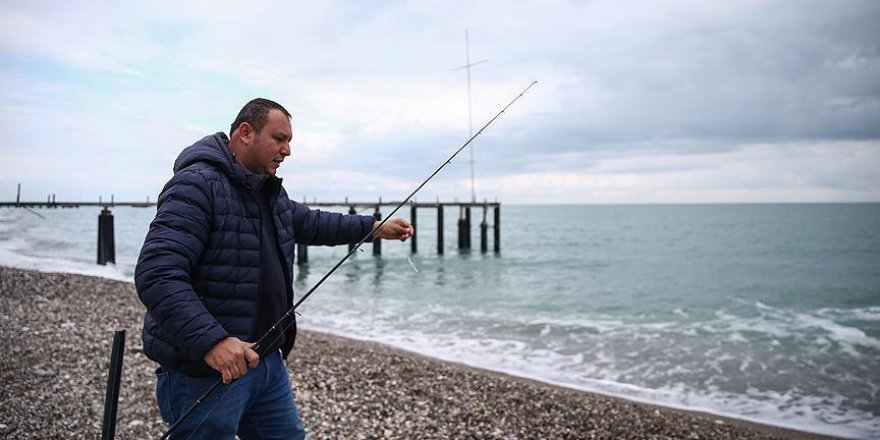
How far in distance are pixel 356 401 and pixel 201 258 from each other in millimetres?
4761

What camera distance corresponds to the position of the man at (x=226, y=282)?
2172 millimetres

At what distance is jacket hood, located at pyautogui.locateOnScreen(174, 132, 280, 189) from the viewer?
2506 millimetres

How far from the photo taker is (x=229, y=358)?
2.21 meters

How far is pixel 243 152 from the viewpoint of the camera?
263cm

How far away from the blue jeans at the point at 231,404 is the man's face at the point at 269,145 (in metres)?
0.89

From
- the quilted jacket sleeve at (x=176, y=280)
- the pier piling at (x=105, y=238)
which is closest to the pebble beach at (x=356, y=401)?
the quilted jacket sleeve at (x=176, y=280)

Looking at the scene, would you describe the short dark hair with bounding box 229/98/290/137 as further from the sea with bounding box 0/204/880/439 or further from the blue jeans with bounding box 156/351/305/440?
the sea with bounding box 0/204/880/439

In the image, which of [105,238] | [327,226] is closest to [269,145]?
[327,226]

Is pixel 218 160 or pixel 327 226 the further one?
pixel 327 226

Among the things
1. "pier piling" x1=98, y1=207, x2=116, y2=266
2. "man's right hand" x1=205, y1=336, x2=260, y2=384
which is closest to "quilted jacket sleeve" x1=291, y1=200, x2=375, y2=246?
"man's right hand" x1=205, y1=336, x2=260, y2=384

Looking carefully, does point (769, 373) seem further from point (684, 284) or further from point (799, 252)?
point (799, 252)

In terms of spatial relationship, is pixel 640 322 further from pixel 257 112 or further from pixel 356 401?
pixel 257 112

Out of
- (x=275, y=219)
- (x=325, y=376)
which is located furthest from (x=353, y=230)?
(x=325, y=376)

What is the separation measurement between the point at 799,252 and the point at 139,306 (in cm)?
4605
